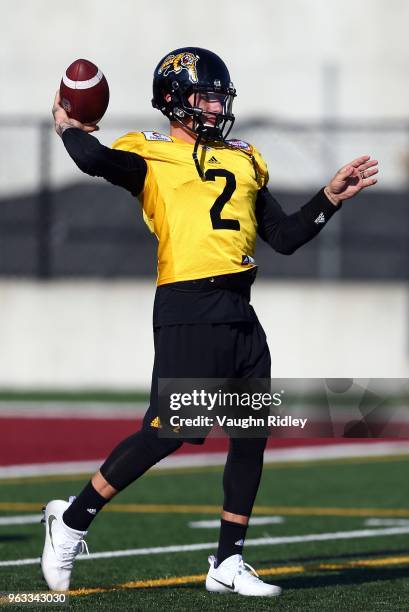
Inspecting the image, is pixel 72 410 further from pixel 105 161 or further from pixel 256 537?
pixel 105 161

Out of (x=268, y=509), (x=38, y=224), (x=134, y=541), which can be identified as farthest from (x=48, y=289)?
(x=134, y=541)

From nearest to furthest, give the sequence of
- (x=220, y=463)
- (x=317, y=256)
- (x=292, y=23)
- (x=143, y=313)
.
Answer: (x=220, y=463), (x=143, y=313), (x=317, y=256), (x=292, y=23)

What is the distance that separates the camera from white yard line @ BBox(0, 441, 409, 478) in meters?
11.4

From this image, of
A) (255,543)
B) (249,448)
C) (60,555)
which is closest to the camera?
(60,555)

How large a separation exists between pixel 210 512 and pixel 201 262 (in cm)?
340

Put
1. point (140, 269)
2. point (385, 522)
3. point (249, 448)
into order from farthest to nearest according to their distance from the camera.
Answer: point (140, 269), point (385, 522), point (249, 448)

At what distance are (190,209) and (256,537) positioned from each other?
268cm

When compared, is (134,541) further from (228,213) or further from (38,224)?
(38,224)

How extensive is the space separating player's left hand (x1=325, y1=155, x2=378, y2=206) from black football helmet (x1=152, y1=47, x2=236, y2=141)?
20.1 inches

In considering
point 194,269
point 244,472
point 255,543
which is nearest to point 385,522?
point 255,543

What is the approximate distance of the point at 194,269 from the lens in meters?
6.29

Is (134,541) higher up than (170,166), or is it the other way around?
(170,166)

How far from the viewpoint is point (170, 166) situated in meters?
6.33

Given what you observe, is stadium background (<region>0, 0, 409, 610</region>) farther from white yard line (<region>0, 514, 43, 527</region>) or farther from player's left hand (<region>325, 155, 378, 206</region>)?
player's left hand (<region>325, 155, 378, 206</region>)
